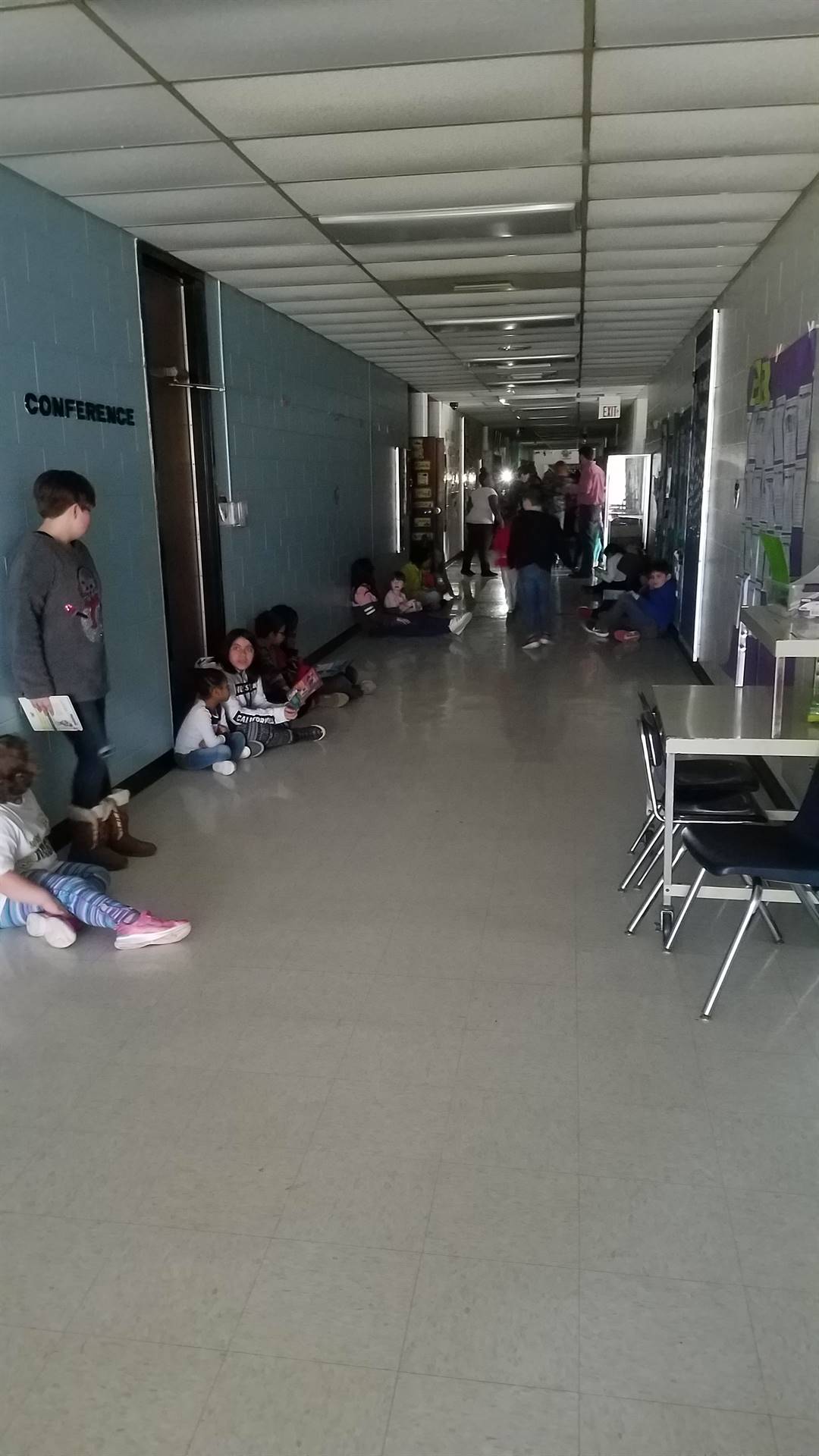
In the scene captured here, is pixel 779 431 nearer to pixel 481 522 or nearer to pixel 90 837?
pixel 90 837

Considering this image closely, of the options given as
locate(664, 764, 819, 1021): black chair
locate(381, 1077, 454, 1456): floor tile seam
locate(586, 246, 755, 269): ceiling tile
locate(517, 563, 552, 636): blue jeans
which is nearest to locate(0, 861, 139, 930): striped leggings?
locate(381, 1077, 454, 1456): floor tile seam

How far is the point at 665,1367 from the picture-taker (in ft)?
5.65

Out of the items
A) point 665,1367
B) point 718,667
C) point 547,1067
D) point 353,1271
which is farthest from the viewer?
point 718,667

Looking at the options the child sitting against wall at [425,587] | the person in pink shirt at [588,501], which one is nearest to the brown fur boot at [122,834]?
the child sitting against wall at [425,587]

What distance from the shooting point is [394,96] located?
3121 millimetres

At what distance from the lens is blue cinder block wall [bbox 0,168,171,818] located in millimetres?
3799

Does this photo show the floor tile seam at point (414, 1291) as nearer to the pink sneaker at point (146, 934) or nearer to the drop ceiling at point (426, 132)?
the pink sneaker at point (146, 934)

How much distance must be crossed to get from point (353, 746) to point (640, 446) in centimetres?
1062

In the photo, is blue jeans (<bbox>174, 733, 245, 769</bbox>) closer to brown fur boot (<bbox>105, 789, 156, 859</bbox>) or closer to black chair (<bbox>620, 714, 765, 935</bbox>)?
brown fur boot (<bbox>105, 789, 156, 859</bbox>)

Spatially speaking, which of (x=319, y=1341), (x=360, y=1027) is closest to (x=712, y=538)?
(x=360, y=1027)

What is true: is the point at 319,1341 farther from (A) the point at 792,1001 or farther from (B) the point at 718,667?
(B) the point at 718,667

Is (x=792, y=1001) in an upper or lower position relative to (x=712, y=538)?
lower

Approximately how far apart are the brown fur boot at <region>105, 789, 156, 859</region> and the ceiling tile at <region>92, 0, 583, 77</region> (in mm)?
2499

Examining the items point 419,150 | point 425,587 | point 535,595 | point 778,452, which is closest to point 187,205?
point 419,150
